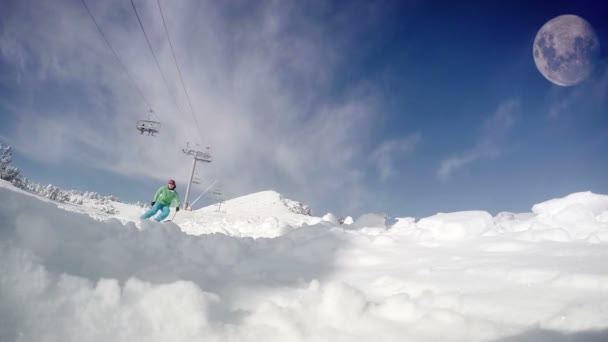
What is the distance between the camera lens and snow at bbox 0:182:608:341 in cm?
186

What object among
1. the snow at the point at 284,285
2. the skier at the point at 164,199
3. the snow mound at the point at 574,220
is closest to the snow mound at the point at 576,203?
the snow mound at the point at 574,220

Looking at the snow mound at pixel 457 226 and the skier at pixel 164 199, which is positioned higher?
the skier at pixel 164 199

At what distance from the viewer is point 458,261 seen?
143 inches

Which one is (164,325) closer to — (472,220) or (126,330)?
(126,330)

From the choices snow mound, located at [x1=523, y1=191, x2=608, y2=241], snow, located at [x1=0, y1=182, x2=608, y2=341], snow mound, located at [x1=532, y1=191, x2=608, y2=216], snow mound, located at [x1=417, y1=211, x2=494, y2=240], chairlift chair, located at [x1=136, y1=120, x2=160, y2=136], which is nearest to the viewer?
snow, located at [x1=0, y1=182, x2=608, y2=341]

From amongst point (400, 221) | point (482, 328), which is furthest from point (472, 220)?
point (482, 328)

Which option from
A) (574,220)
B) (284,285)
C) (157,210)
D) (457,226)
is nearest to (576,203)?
(574,220)

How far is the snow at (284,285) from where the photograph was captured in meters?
1.86

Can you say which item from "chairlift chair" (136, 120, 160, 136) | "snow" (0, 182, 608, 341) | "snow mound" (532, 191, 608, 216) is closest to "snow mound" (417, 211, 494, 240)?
"snow" (0, 182, 608, 341)

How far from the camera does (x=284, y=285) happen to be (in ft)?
9.93

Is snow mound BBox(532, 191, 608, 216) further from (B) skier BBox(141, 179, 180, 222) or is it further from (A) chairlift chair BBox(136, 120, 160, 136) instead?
(A) chairlift chair BBox(136, 120, 160, 136)

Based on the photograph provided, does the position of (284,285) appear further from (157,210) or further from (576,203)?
(157,210)

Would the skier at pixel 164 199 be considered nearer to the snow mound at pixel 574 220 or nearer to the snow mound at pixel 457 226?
the snow mound at pixel 457 226

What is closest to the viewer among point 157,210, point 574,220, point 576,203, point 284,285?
point 284,285
